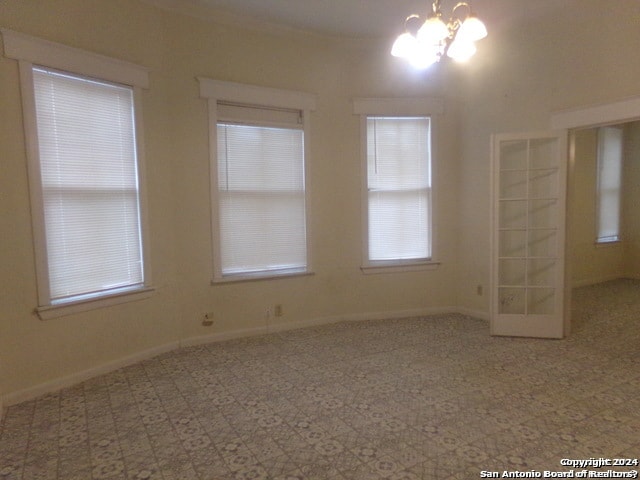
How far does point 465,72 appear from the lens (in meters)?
4.75

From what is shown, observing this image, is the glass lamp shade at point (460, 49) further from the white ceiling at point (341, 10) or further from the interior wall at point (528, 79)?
the interior wall at point (528, 79)

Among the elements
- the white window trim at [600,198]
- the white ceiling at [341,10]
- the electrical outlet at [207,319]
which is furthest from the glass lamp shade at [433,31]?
the white window trim at [600,198]

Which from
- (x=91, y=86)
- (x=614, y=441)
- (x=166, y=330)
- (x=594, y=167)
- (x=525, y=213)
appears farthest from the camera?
(x=594, y=167)

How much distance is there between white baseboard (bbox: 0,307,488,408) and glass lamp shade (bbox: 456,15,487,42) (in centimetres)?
326

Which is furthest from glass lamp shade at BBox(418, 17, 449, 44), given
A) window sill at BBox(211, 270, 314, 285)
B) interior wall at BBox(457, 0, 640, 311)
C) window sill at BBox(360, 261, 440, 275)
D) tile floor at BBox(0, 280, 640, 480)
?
window sill at BBox(360, 261, 440, 275)

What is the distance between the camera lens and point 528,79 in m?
4.18

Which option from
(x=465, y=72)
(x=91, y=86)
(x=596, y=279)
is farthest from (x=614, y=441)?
(x=596, y=279)

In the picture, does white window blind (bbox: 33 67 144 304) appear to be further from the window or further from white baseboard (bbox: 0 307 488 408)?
the window

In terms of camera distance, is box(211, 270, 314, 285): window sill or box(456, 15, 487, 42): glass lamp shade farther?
box(211, 270, 314, 285): window sill

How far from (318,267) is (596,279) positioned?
17.2 feet

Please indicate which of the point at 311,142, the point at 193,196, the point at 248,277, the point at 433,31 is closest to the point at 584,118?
the point at 433,31

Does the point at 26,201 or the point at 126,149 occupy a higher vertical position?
the point at 126,149

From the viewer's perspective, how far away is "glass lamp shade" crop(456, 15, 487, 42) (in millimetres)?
2135

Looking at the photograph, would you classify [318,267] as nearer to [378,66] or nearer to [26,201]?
[378,66]
